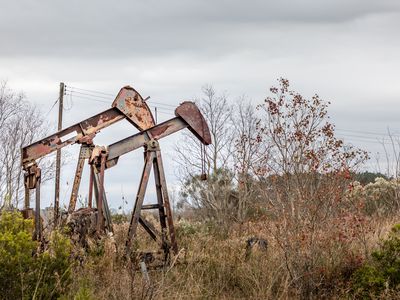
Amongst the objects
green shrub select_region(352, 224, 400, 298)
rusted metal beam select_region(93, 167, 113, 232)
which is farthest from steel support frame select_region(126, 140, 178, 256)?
green shrub select_region(352, 224, 400, 298)

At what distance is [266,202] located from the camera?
453 inches

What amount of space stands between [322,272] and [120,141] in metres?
4.34

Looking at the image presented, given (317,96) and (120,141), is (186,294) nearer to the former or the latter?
(120,141)

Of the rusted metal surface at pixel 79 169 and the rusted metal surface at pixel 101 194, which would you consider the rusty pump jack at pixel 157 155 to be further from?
the rusted metal surface at pixel 79 169

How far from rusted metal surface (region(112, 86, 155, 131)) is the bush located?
533cm

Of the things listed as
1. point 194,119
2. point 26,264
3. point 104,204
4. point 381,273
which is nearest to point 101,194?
point 104,204

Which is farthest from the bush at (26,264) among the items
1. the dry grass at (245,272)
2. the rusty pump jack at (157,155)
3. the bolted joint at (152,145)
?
the bolted joint at (152,145)

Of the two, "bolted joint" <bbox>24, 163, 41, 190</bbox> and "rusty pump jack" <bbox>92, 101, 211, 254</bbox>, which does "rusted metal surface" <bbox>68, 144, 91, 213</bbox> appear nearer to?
"rusty pump jack" <bbox>92, 101, 211, 254</bbox>

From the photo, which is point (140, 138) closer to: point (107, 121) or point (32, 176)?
point (107, 121)

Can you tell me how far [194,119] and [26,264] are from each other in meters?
6.18

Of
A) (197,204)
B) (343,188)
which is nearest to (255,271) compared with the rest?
(343,188)

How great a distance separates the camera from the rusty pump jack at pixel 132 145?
40.1ft

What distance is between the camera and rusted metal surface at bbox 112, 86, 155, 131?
12641 millimetres

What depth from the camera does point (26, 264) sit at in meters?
7.30
